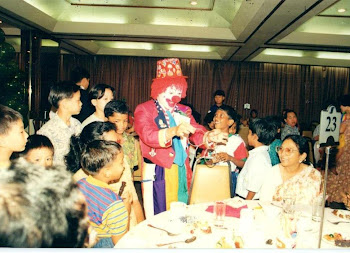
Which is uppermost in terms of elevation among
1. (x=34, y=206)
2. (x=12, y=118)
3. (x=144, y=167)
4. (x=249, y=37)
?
(x=249, y=37)

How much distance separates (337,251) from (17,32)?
7457mm

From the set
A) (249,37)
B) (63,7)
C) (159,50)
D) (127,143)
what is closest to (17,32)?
(63,7)

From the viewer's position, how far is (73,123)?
241 centimetres

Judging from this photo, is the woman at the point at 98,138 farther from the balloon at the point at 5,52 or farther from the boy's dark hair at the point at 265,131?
the balloon at the point at 5,52

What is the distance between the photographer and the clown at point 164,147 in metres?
2.10

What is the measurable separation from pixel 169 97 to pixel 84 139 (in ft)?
2.23

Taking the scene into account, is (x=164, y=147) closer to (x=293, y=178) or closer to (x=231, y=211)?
(x=231, y=211)

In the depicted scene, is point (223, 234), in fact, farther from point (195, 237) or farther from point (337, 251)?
point (337, 251)

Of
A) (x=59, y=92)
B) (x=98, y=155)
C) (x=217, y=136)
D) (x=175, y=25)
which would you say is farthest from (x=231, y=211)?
(x=175, y=25)

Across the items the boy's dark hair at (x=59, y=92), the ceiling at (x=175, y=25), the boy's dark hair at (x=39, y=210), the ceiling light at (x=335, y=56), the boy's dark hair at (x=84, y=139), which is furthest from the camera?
the ceiling light at (x=335, y=56)

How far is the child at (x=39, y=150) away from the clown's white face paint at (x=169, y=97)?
854 mm

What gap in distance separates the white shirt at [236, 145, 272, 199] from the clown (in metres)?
0.49

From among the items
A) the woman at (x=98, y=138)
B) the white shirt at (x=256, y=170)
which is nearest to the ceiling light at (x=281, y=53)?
the white shirt at (x=256, y=170)

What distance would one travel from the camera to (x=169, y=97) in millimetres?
2146
